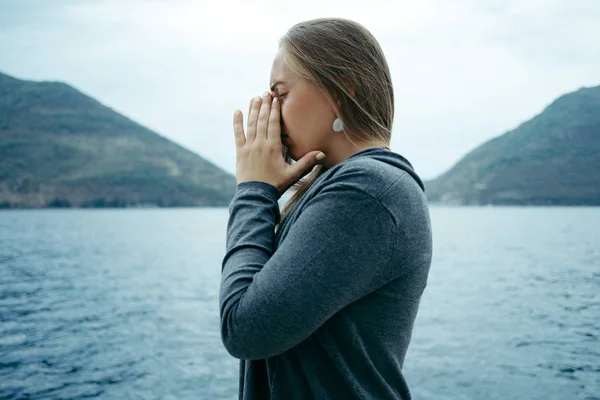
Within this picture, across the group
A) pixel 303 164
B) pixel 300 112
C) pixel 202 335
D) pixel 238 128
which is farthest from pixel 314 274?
A: pixel 202 335

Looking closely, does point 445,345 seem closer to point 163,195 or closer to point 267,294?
point 267,294

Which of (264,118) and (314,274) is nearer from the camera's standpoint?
(314,274)

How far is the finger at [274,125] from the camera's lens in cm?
159

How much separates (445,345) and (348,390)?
56.5 feet

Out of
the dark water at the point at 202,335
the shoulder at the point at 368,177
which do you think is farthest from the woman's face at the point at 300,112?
the dark water at the point at 202,335

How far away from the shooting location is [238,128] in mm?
1702

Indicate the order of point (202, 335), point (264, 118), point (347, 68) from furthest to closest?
point (202, 335), point (264, 118), point (347, 68)

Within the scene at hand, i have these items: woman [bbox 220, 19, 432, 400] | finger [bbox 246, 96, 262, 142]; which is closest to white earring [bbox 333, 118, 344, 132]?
woman [bbox 220, 19, 432, 400]

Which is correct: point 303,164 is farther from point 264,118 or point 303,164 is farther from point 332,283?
point 332,283

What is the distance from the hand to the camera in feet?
Answer: 5.17

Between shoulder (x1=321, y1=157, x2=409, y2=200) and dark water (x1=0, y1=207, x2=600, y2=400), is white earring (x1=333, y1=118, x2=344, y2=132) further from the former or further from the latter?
dark water (x1=0, y1=207, x2=600, y2=400)

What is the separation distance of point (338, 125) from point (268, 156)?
0.23m

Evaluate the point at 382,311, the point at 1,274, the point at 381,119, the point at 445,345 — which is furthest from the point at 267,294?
the point at 1,274

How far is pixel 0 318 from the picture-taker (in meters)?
20.3
